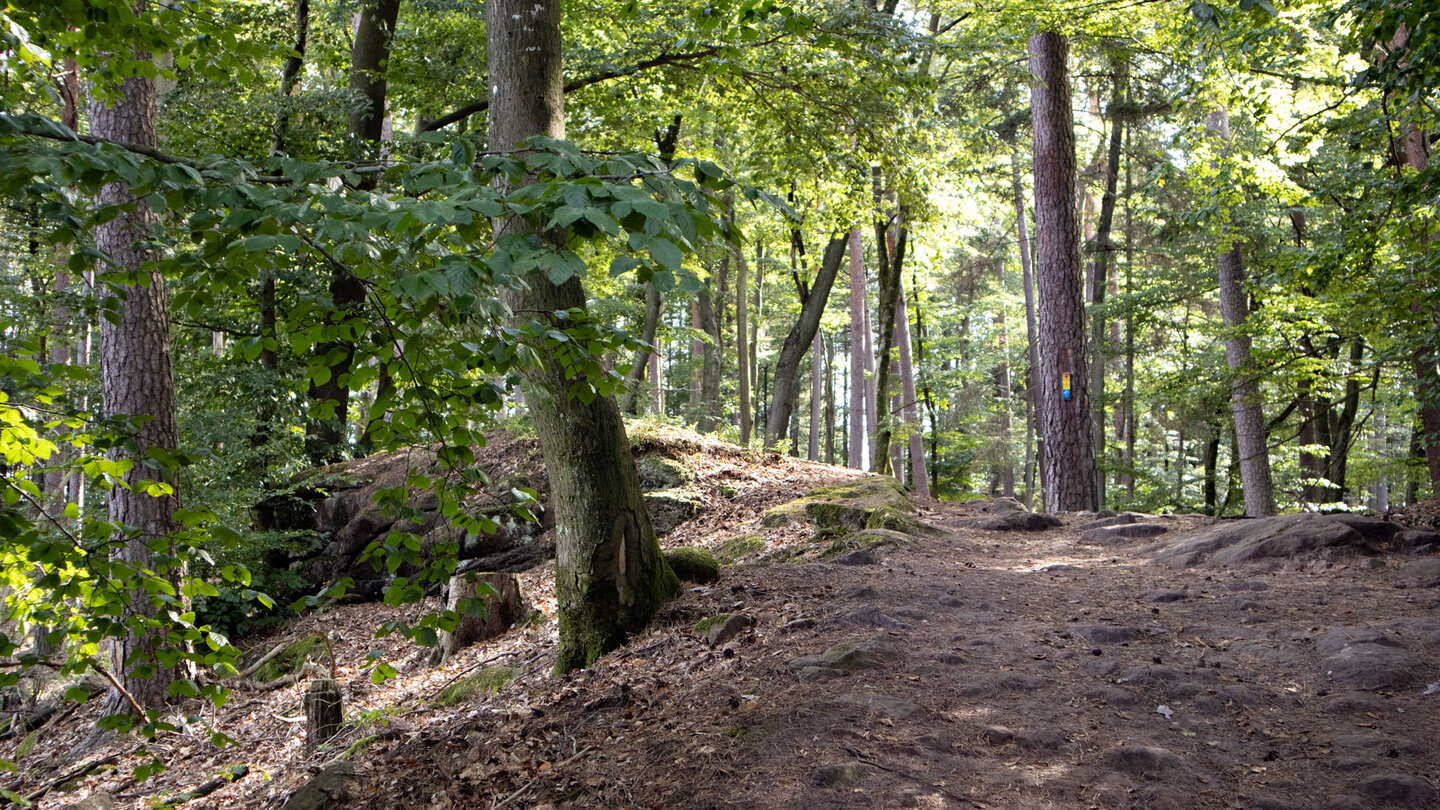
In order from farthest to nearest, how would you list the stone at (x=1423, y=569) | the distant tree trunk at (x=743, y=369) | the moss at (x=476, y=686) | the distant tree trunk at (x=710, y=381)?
the distant tree trunk at (x=710, y=381)
the distant tree trunk at (x=743, y=369)
the moss at (x=476, y=686)
the stone at (x=1423, y=569)

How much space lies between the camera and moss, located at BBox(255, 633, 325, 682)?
26.0 ft

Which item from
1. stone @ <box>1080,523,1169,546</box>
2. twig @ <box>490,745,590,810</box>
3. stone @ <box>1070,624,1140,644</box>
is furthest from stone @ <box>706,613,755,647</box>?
stone @ <box>1080,523,1169,546</box>

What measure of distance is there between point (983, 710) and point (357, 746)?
11.6 feet

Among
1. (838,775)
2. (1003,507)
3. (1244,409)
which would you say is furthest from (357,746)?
(1244,409)

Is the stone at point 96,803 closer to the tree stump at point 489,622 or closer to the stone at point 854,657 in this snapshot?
the tree stump at point 489,622

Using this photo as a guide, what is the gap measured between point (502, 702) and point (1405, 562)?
5866mm

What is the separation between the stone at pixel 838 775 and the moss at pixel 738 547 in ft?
12.7

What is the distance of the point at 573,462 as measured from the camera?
4.99 m

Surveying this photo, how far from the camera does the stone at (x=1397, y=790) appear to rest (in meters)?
2.62

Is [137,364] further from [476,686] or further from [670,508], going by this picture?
[670,508]

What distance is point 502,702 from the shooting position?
4852 millimetres

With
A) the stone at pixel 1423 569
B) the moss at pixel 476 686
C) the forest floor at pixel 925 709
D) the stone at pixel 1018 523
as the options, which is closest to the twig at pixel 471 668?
the forest floor at pixel 925 709

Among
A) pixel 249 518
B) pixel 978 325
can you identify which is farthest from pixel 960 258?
pixel 249 518

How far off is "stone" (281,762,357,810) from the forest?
2.81 feet
